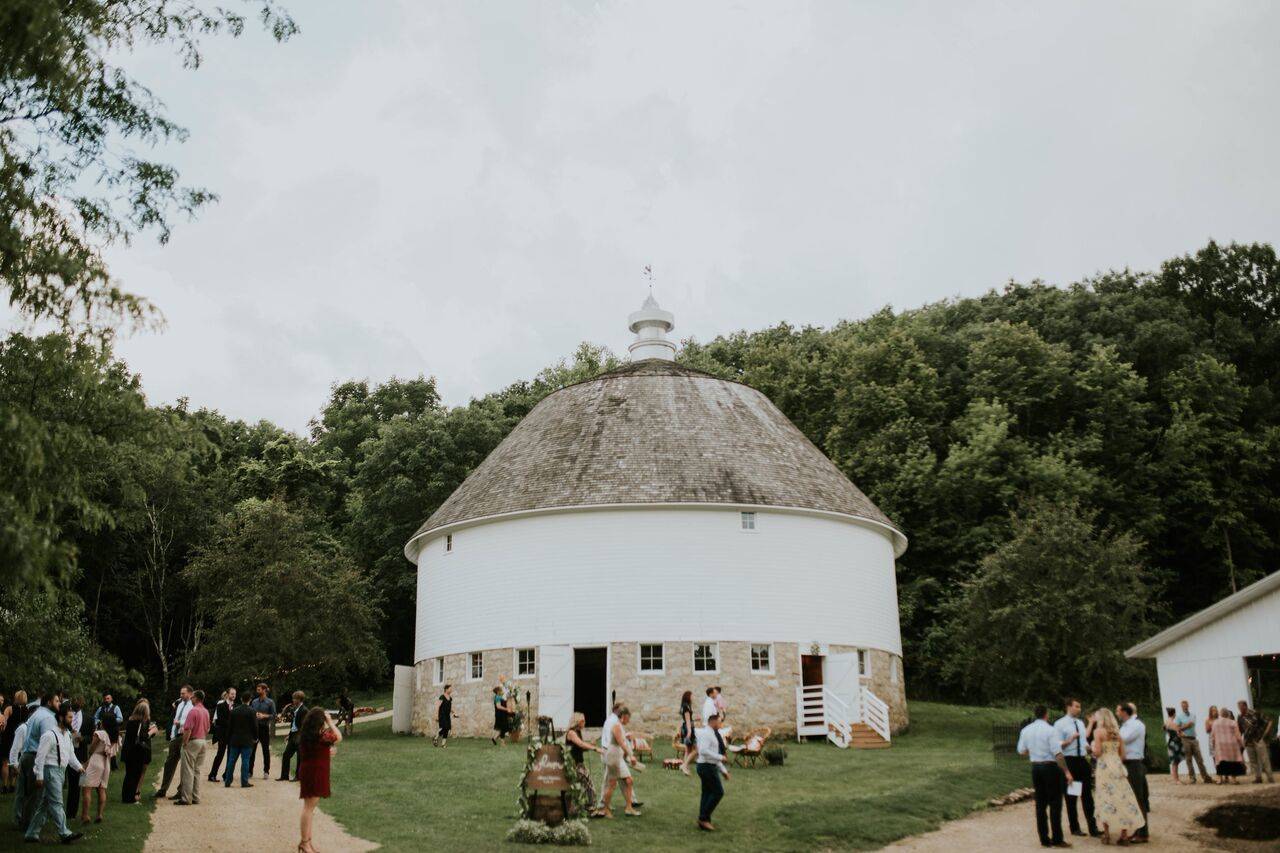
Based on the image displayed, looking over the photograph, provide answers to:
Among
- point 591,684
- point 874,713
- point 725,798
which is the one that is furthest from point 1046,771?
point 591,684

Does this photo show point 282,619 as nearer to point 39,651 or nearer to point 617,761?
point 39,651

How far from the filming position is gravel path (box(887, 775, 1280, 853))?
46.5 ft

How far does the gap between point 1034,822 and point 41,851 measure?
13560 mm

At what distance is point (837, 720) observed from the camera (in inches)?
1081

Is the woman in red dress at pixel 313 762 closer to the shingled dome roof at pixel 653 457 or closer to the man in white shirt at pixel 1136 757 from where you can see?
the man in white shirt at pixel 1136 757

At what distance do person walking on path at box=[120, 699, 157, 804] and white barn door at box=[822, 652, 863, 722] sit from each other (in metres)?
17.2

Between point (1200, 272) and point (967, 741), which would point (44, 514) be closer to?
point (967, 741)

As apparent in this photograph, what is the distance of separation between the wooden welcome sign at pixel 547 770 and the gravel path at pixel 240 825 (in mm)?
2138

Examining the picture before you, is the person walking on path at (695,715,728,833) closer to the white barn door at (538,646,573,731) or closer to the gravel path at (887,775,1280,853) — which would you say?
the gravel path at (887,775,1280,853)

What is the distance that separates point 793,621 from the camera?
94.6 feet

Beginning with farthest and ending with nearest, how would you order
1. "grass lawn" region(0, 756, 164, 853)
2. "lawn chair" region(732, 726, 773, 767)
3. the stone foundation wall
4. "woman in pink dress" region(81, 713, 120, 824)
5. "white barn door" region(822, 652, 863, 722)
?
"white barn door" region(822, 652, 863, 722) → the stone foundation wall → "lawn chair" region(732, 726, 773, 767) → "woman in pink dress" region(81, 713, 120, 824) → "grass lawn" region(0, 756, 164, 853)

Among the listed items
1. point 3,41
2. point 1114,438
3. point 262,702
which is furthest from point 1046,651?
point 3,41

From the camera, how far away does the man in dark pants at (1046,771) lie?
13961 millimetres

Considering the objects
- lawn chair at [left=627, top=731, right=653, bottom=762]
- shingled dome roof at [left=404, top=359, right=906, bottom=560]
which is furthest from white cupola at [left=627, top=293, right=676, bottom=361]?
lawn chair at [left=627, top=731, right=653, bottom=762]
